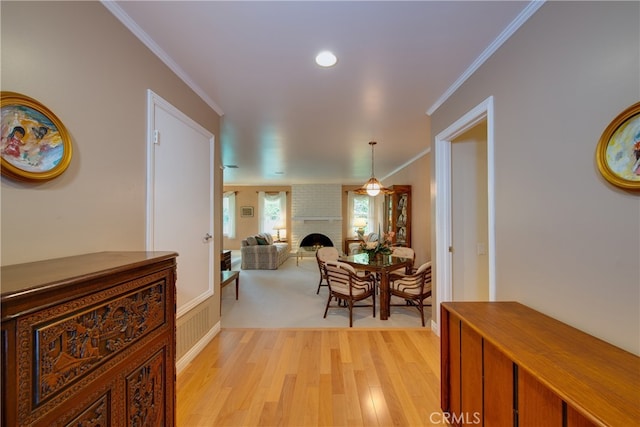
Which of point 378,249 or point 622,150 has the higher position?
point 622,150

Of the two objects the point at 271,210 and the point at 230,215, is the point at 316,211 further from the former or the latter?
the point at 230,215

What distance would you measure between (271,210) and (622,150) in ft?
28.5

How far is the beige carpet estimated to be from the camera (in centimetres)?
315

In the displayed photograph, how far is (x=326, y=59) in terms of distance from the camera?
187cm

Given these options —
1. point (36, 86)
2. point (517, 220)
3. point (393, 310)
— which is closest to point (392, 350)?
point (393, 310)

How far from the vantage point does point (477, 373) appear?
1.27 m

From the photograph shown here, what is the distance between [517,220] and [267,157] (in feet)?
14.2

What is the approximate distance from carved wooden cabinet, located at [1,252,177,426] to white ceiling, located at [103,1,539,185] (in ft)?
4.71

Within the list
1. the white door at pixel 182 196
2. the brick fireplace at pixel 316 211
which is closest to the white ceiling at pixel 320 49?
the white door at pixel 182 196

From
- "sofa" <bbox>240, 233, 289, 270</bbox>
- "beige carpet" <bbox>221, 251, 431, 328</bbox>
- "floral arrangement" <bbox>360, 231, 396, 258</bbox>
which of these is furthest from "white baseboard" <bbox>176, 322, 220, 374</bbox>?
"sofa" <bbox>240, 233, 289, 270</bbox>

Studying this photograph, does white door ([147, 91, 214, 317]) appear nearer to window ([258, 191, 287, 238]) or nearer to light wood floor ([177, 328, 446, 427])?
→ light wood floor ([177, 328, 446, 427])

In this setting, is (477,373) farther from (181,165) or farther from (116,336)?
(181,165)

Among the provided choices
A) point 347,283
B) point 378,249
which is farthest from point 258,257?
point 347,283

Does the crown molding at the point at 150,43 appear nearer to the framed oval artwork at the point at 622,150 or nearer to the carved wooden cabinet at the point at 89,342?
the carved wooden cabinet at the point at 89,342
